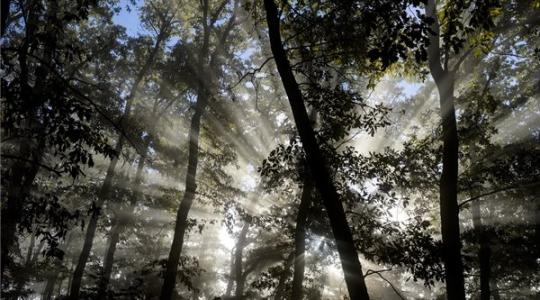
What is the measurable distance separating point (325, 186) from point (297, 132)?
20.7 ft

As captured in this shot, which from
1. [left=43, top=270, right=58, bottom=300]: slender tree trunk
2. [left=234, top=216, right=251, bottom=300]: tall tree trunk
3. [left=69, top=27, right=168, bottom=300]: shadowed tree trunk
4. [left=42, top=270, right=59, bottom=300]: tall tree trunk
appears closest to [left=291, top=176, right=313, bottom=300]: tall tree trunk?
[left=69, top=27, right=168, bottom=300]: shadowed tree trunk

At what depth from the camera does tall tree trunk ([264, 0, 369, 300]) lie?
5.06 meters

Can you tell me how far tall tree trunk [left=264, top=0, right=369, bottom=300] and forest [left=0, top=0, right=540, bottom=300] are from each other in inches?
1.0

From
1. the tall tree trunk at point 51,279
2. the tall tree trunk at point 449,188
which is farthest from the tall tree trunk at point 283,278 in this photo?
the tall tree trunk at point 51,279

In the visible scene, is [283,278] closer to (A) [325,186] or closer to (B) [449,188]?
(B) [449,188]

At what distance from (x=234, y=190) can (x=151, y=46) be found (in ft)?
36.1

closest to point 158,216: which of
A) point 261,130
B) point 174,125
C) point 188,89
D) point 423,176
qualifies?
point 174,125

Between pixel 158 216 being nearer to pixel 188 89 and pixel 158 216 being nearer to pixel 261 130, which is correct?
pixel 261 130

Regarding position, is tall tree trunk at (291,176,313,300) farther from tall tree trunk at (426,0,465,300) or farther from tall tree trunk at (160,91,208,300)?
tall tree trunk at (426,0,465,300)

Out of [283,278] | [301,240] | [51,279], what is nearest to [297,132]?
[301,240]

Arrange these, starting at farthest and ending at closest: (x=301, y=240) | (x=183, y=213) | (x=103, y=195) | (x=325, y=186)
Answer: (x=103, y=195) < (x=301, y=240) < (x=183, y=213) < (x=325, y=186)

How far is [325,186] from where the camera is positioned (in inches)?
210

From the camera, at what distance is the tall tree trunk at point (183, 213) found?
40.1ft

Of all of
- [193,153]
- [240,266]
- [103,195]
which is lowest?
[240,266]
